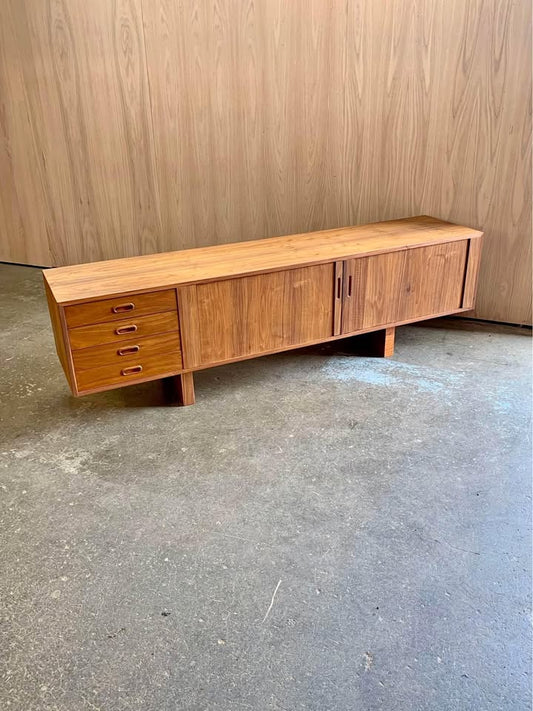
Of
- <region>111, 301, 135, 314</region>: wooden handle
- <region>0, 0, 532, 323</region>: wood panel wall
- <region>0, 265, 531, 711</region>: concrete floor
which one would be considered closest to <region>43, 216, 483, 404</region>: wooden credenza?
<region>111, 301, 135, 314</region>: wooden handle

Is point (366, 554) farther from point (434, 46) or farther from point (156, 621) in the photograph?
point (434, 46)

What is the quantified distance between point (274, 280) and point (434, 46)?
1373mm

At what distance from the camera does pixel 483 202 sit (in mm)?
2922

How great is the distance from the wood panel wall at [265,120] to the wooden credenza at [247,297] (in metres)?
0.32

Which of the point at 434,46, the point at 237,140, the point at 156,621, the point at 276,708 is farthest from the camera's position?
the point at 237,140

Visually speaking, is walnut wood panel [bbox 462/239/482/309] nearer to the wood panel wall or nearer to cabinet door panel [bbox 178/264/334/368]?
the wood panel wall

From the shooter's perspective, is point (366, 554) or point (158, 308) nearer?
point (366, 554)

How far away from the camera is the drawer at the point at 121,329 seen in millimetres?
2137

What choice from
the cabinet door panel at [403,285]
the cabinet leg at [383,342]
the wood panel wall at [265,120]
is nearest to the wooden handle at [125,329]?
the cabinet door panel at [403,285]

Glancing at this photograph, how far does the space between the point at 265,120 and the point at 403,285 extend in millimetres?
1193

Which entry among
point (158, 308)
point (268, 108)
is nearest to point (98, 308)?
point (158, 308)

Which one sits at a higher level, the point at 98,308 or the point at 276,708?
the point at 98,308

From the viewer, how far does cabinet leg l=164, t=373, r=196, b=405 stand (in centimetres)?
241

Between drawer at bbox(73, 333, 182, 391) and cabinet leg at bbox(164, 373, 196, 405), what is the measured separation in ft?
0.23
